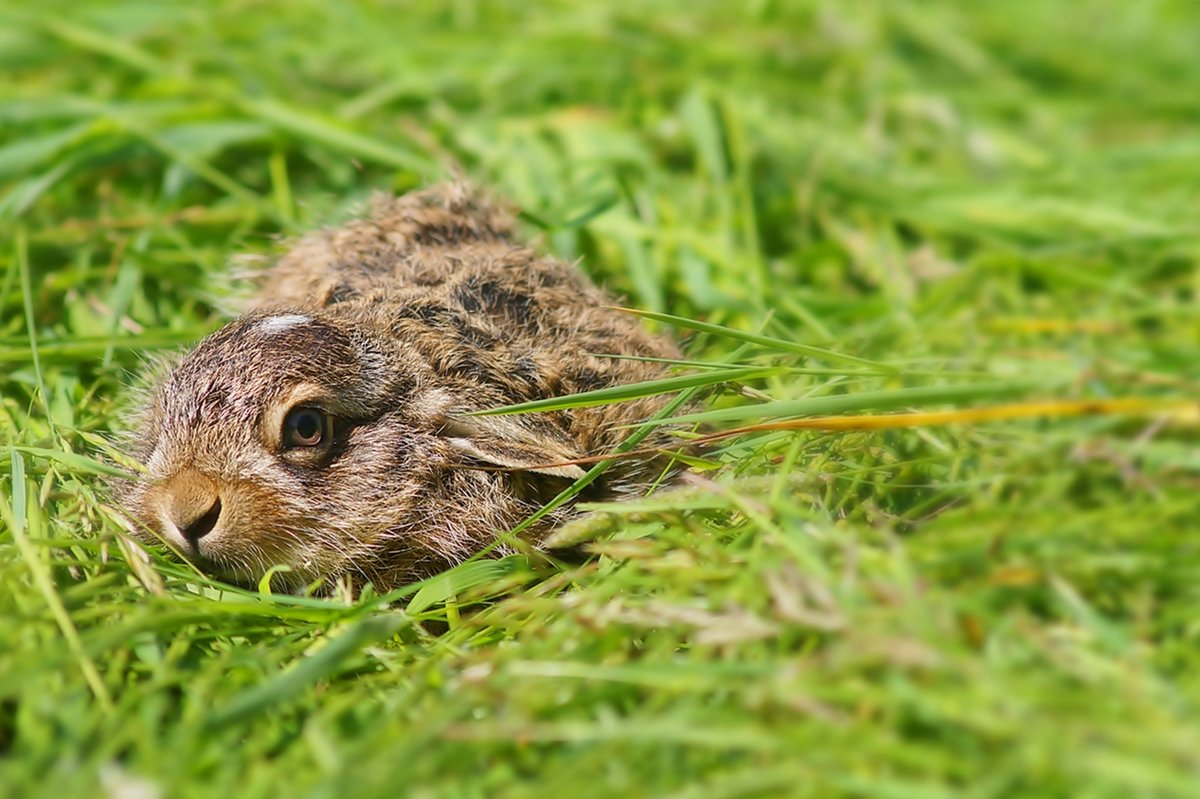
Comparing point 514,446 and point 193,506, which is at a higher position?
point 193,506

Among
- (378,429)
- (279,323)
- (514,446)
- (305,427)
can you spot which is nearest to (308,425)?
(305,427)

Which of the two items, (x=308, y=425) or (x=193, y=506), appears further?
(x=308, y=425)

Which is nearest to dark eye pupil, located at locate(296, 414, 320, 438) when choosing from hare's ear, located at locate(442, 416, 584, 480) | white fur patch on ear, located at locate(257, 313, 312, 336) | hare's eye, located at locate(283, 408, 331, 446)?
hare's eye, located at locate(283, 408, 331, 446)

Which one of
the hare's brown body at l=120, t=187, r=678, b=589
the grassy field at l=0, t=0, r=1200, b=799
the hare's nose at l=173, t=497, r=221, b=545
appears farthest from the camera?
the hare's brown body at l=120, t=187, r=678, b=589

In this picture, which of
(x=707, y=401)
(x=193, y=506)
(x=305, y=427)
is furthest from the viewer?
(x=707, y=401)

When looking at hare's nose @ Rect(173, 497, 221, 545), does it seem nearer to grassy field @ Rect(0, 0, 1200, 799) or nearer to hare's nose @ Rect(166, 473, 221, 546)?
hare's nose @ Rect(166, 473, 221, 546)

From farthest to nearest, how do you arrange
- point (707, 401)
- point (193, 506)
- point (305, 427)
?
point (707, 401) < point (305, 427) < point (193, 506)

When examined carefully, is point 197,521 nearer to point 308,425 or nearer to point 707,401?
point 308,425
